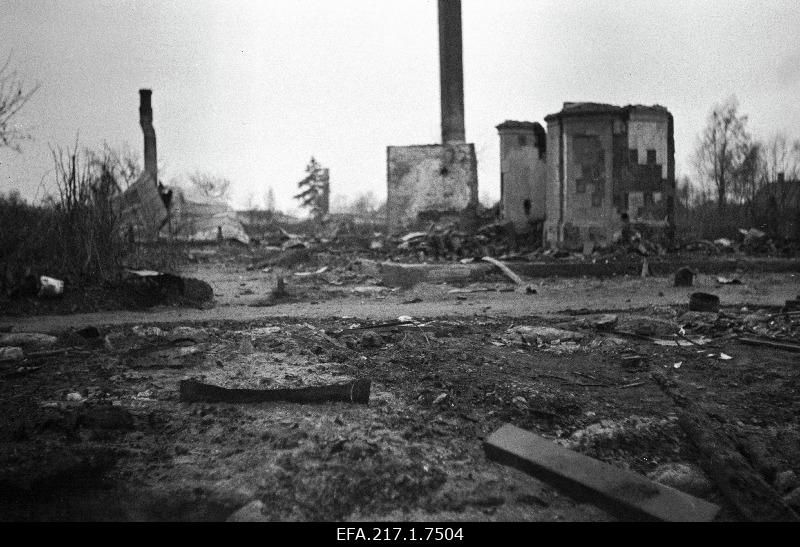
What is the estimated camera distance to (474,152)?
1588 cm

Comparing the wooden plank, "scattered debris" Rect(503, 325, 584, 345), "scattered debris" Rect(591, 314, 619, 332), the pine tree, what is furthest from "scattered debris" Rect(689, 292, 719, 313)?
the pine tree

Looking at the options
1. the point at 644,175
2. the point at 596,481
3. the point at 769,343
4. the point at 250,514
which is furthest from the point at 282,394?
the point at 644,175

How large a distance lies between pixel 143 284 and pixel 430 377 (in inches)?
189

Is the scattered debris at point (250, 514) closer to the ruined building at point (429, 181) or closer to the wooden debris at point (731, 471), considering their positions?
the wooden debris at point (731, 471)

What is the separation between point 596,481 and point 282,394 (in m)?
1.54

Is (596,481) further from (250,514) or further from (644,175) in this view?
Answer: (644,175)

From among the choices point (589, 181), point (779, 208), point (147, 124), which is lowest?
point (779, 208)

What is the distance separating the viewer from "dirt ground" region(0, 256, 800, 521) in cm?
192

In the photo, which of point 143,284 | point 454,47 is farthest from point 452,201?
point 143,284

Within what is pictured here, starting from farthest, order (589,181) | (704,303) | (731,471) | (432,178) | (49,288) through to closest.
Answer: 1. (432,178)
2. (589,181)
3. (49,288)
4. (704,303)
5. (731,471)

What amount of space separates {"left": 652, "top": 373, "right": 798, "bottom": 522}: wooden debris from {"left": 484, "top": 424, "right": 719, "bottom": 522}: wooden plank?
0.55 feet

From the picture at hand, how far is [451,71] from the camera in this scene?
1656 cm

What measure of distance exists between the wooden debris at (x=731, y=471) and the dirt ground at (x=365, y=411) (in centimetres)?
5
